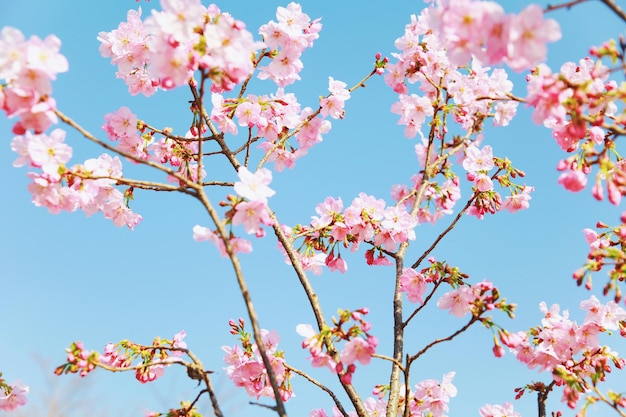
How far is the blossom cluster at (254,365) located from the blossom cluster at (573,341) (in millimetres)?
1279

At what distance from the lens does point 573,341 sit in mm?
3416

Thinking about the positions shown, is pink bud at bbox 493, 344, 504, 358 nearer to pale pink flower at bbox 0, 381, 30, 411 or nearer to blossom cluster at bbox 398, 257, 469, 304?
blossom cluster at bbox 398, 257, 469, 304

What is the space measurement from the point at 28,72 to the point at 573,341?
3263 millimetres

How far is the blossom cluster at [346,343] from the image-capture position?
228 cm

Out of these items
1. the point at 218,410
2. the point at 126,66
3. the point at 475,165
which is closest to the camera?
the point at 218,410

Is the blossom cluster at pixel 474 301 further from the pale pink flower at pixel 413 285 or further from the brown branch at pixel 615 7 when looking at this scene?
the brown branch at pixel 615 7

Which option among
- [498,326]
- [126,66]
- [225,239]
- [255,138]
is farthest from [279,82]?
[498,326]

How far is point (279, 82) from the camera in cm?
379

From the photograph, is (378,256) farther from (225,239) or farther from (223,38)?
(223,38)

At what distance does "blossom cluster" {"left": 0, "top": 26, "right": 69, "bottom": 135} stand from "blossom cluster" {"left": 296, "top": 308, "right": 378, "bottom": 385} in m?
1.34

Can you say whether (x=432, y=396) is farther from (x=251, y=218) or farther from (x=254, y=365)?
(x=251, y=218)

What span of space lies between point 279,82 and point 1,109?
1998 millimetres

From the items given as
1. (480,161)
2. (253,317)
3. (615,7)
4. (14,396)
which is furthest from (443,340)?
(14,396)

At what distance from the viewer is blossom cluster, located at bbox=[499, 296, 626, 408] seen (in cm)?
325
